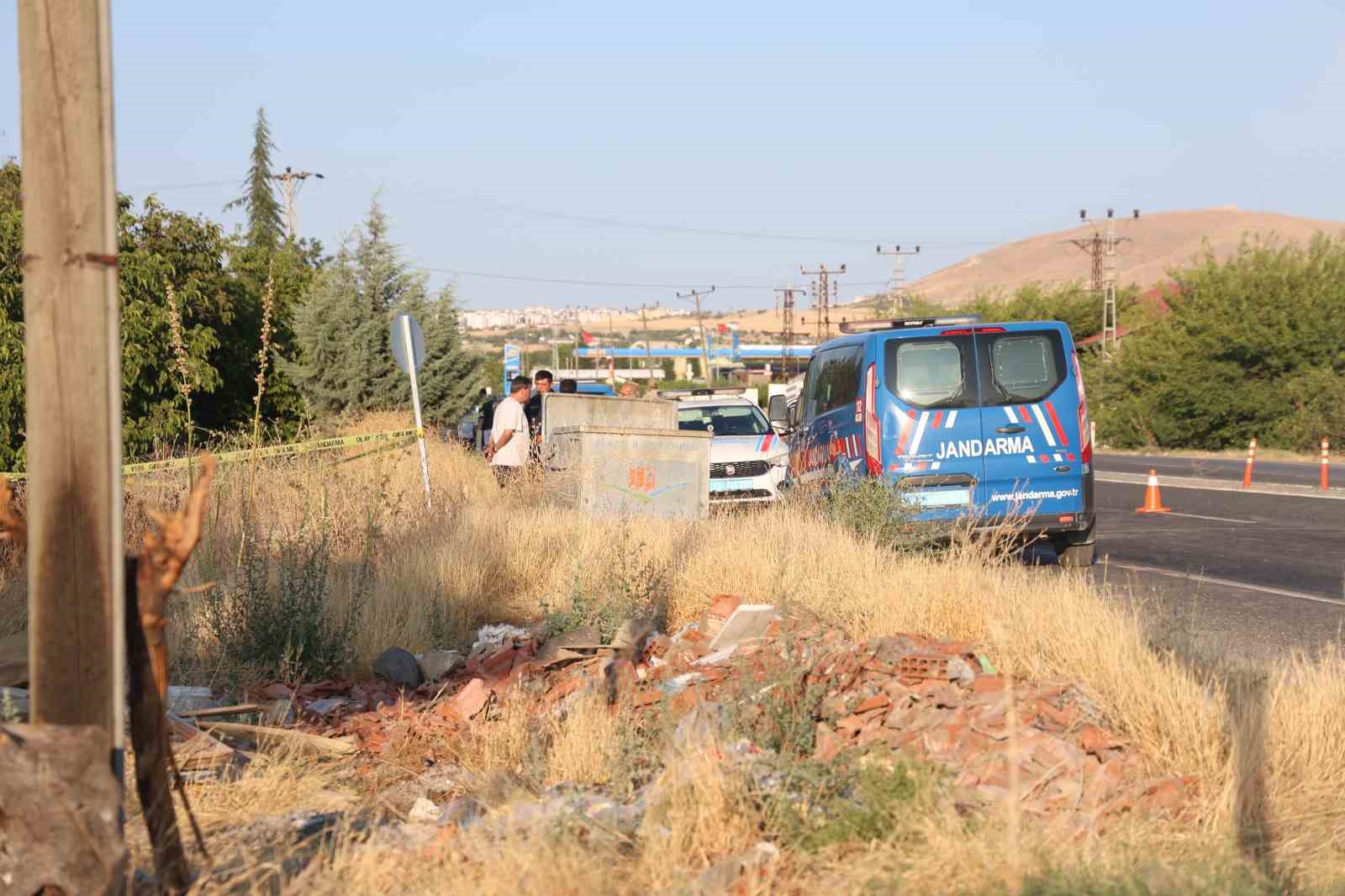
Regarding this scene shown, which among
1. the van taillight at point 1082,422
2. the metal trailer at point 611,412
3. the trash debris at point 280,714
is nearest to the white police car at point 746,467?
the metal trailer at point 611,412

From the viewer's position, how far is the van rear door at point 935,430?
12062 millimetres

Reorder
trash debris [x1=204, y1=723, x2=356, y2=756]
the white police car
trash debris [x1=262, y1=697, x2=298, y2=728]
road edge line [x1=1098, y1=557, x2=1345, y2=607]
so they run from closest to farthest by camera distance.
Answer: trash debris [x1=204, y1=723, x2=356, y2=756] → trash debris [x1=262, y1=697, x2=298, y2=728] → road edge line [x1=1098, y1=557, x2=1345, y2=607] → the white police car

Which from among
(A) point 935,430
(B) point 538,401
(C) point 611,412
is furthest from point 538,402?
(A) point 935,430

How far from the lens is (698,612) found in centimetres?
878

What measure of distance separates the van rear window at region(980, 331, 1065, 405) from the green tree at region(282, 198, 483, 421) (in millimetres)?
15064

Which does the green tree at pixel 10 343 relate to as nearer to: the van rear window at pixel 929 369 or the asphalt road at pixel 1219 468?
the van rear window at pixel 929 369

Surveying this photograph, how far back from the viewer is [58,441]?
3.33 meters

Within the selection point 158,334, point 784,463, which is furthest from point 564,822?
point 158,334

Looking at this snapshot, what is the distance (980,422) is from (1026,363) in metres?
0.72

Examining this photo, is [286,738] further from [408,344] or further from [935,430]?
[408,344]

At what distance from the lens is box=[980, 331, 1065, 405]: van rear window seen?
12.2m

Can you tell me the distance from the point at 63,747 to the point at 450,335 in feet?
85.7

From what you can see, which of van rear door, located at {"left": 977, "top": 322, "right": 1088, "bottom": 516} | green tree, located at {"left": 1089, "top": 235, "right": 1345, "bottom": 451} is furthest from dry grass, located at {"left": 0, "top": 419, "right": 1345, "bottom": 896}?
green tree, located at {"left": 1089, "top": 235, "right": 1345, "bottom": 451}

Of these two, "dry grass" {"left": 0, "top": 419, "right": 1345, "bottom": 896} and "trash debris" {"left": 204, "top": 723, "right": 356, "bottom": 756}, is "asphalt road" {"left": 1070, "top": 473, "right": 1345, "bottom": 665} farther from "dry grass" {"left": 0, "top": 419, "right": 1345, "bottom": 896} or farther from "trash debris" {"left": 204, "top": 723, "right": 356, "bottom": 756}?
"trash debris" {"left": 204, "top": 723, "right": 356, "bottom": 756}
